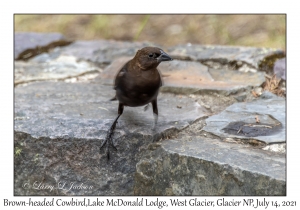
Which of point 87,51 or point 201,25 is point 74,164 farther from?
point 201,25

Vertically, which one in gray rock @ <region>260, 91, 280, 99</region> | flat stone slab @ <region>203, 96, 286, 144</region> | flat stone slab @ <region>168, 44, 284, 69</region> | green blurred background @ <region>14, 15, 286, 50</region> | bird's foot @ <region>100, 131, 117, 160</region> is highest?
green blurred background @ <region>14, 15, 286, 50</region>

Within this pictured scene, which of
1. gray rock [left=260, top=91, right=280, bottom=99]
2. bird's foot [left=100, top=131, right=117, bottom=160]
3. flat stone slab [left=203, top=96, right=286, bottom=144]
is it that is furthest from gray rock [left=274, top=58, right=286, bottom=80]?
bird's foot [left=100, top=131, right=117, bottom=160]

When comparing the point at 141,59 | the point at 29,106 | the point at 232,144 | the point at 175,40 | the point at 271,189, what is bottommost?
the point at 271,189

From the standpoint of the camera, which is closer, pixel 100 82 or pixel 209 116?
pixel 209 116

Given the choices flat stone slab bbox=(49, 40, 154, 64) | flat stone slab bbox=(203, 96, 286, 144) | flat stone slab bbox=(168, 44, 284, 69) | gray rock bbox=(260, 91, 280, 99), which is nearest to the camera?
flat stone slab bbox=(203, 96, 286, 144)

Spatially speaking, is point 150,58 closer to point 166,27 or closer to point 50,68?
point 50,68

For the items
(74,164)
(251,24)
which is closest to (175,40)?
(251,24)

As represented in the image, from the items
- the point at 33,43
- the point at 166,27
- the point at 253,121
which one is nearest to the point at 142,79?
the point at 253,121

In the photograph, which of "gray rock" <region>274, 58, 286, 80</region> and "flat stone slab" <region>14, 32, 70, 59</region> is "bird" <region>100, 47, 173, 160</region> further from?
"flat stone slab" <region>14, 32, 70, 59</region>
